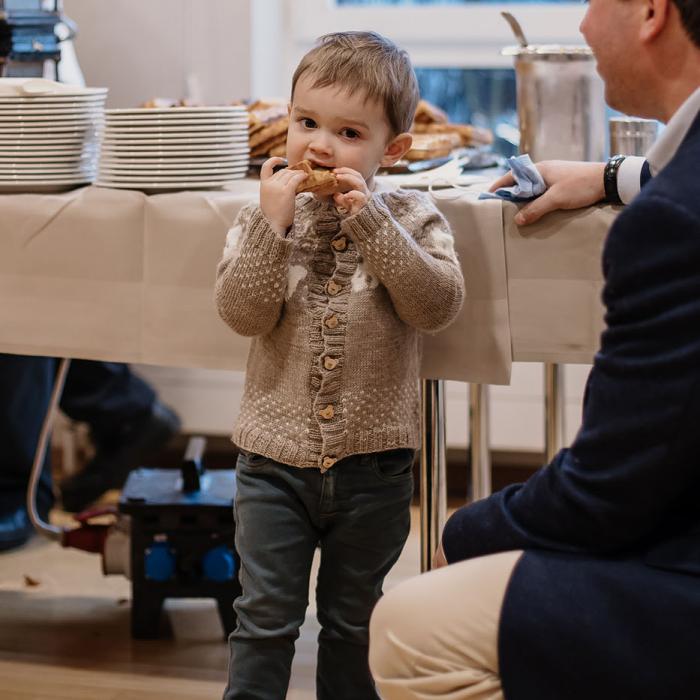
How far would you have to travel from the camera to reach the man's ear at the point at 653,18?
1.10 meters

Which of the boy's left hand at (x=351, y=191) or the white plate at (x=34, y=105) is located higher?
the white plate at (x=34, y=105)

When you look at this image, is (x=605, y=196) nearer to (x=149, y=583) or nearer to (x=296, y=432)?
(x=296, y=432)

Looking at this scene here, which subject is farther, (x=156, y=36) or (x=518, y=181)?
(x=156, y=36)

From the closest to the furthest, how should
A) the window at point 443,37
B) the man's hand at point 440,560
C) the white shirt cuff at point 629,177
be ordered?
the man's hand at point 440,560 < the white shirt cuff at point 629,177 < the window at point 443,37

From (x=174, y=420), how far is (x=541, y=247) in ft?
4.87

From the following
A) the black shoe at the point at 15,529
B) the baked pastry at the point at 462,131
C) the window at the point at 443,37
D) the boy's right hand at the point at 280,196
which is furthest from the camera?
the window at the point at 443,37

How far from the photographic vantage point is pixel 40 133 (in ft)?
5.84

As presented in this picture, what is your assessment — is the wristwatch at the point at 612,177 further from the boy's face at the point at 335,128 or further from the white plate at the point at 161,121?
the white plate at the point at 161,121

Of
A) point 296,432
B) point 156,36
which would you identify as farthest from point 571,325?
point 156,36

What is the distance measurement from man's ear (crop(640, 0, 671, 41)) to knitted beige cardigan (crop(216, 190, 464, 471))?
415 millimetres

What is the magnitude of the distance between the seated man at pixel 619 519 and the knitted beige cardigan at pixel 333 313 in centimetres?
34

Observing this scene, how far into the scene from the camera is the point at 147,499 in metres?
2.07

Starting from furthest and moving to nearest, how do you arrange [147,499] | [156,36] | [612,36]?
[156,36] < [147,499] < [612,36]

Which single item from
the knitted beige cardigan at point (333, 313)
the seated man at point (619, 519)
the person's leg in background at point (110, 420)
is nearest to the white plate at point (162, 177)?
the knitted beige cardigan at point (333, 313)
